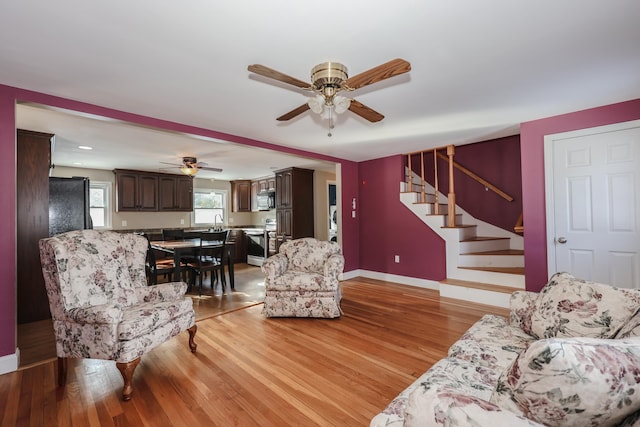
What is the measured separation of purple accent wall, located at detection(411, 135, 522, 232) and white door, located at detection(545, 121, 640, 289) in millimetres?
1375

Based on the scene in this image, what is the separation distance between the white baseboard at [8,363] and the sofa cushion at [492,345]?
128 inches

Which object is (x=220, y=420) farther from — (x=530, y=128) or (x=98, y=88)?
(x=530, y=128)

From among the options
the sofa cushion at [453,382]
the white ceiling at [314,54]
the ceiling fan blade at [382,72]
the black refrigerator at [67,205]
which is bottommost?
the sofa cushion at [453,382]

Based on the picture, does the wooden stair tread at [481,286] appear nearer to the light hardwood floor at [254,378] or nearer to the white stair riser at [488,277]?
the white stair riser at [488,277]

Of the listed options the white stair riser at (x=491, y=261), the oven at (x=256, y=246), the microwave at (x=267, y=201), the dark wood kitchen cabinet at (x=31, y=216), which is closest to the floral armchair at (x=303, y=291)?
the white stair riser at (x=491, y=261)

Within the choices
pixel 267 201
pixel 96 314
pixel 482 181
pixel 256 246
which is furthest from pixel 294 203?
pixel 96 314

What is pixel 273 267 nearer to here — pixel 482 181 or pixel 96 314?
pixel 96 314

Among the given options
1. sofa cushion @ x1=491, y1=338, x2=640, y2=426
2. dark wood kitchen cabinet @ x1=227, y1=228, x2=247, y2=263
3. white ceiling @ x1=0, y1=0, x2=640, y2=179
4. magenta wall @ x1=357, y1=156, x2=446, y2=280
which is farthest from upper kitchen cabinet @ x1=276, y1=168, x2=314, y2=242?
sofa cushion @ x1=491, y1=338, x2=640, y2=426

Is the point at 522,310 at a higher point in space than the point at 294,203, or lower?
lower

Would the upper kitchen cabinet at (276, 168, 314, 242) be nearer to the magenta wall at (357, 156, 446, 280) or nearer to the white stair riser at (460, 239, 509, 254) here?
the magenta wall at (357, 156, 446, 280)

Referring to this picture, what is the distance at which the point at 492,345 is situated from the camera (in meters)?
1.68

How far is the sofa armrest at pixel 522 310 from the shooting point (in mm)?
1872

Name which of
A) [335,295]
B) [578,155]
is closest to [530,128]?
[578,155]

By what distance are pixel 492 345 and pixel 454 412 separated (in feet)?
3.56
